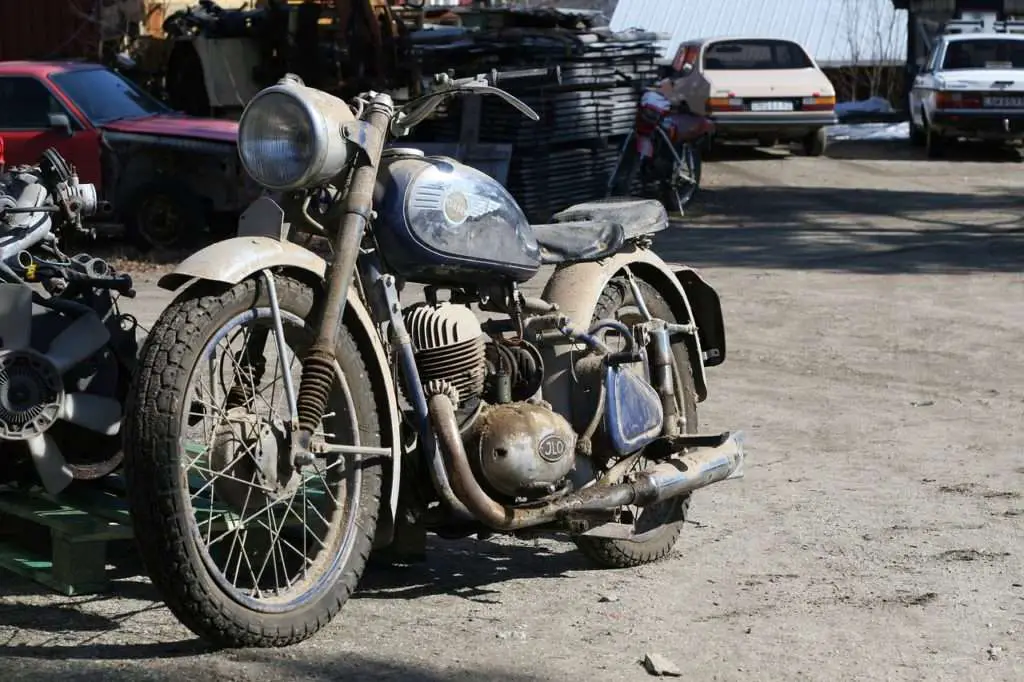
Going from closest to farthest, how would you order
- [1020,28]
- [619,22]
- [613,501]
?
[613,501] < [1020,28] < [619,22]

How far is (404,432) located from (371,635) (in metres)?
0.60

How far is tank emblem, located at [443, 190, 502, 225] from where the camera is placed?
15.7ft

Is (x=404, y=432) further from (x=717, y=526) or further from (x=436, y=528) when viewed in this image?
(x=717, y=526)

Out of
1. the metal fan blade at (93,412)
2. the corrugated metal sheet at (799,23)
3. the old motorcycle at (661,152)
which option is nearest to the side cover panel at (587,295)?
the metal fan blade at (93,412)

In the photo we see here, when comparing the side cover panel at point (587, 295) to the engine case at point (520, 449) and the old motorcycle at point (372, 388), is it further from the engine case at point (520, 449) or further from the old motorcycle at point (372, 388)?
the engine case at point (520, 449)

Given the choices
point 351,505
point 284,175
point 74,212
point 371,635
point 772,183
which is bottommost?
point 772,183

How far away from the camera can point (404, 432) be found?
496cm

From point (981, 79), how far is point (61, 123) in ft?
45.1

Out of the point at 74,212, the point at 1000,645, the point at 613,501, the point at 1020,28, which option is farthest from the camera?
the point at 1020,28

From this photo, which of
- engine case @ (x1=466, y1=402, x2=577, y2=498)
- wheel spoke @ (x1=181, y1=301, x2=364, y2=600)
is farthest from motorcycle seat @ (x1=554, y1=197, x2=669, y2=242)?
wheel spoke @ (x1=181, y1=301, x2=364, y2=600)

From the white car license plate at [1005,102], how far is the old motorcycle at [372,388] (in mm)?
18634

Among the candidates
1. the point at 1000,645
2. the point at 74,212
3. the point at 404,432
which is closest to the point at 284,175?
the point at 404,432

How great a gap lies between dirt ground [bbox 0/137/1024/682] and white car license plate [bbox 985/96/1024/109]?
1317 centimetres

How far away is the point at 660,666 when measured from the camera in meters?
4.50
